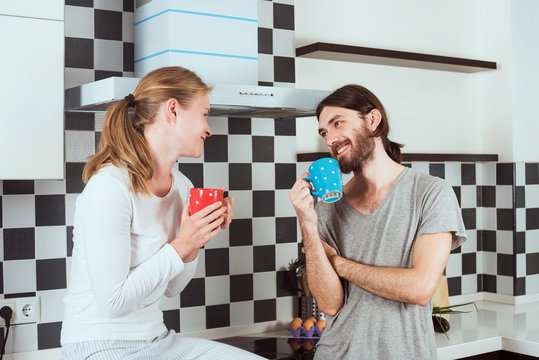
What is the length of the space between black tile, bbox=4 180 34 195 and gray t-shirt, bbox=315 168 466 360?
3.70ft

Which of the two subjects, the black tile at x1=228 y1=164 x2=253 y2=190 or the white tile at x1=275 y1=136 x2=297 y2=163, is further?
the white tile at x1=275 y1=136 x2=297 y2=163

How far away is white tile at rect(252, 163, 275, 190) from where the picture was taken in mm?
2682

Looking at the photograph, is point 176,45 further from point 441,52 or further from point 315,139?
point 441,52

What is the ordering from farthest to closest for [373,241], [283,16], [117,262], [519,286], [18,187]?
[519,286]
[283,16]
[18,187]
[373,241]
[117,262]

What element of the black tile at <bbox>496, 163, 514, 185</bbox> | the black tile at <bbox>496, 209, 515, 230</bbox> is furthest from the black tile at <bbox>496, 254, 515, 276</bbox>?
the black tile at <bbox>496, 163, 514, 185</bbox>

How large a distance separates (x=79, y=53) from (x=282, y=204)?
1030 millimetres

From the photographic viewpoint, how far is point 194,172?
2.54m

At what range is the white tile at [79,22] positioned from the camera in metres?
2.31

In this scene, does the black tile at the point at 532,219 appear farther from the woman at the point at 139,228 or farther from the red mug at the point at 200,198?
the red mug at the point at 200,198

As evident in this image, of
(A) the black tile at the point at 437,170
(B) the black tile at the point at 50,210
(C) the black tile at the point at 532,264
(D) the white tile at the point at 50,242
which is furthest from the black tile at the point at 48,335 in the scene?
(C) the black tile at the point at 532,264

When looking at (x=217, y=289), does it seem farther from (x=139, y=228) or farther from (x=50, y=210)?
(x=139, y=228)

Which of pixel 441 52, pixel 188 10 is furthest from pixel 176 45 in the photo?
pixel 441 52

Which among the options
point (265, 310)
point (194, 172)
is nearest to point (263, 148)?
point (194, 172)

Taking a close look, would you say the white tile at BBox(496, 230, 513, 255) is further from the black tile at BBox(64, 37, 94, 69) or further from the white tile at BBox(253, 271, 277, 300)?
the black tile at BBox(64, 37, 94, 69)
